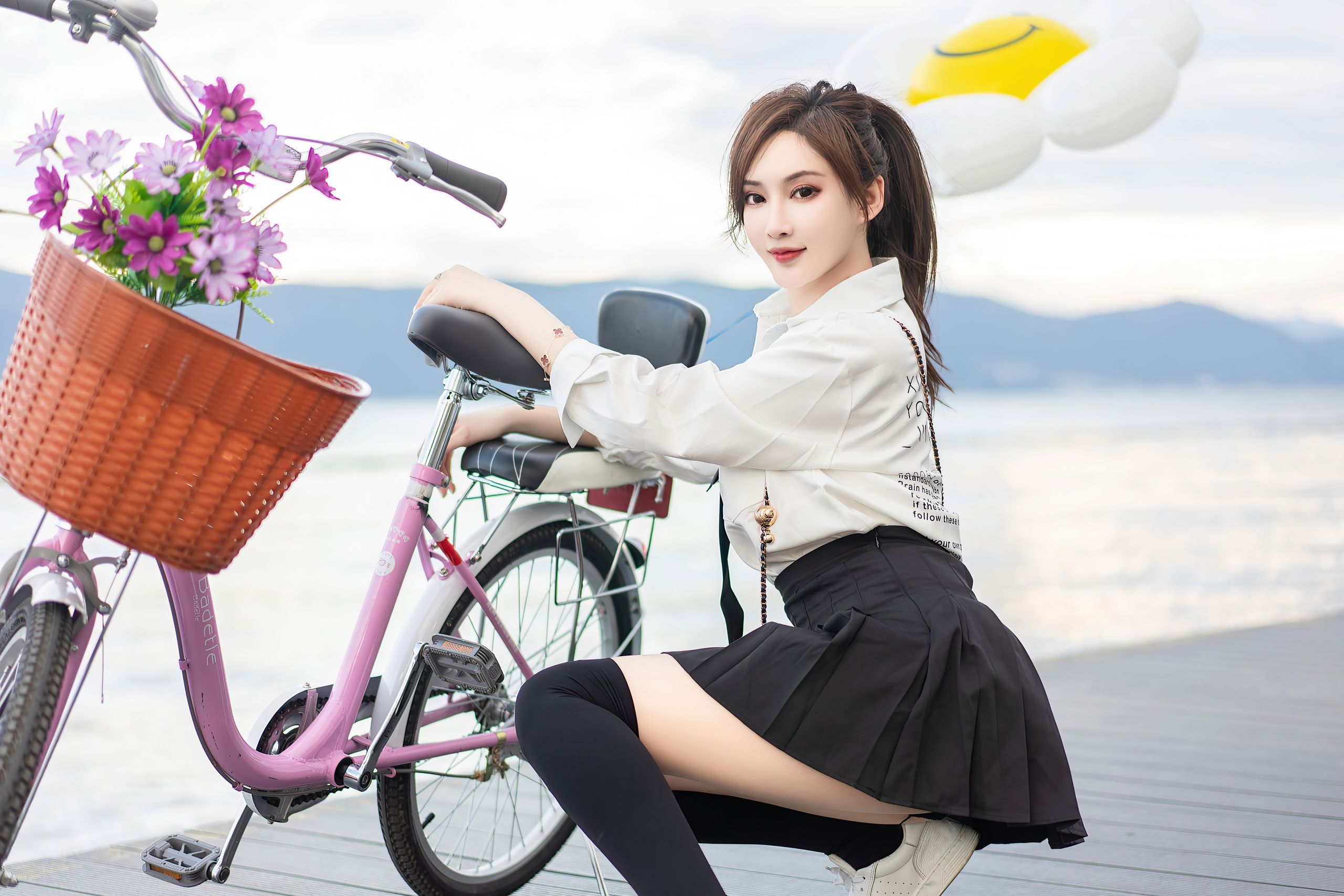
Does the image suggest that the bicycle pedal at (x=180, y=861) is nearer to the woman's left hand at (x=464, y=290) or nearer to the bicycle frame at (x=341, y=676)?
the bicycle frame at (x=341, y=676)

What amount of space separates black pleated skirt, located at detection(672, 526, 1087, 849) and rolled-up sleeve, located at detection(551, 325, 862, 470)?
0.17 meters

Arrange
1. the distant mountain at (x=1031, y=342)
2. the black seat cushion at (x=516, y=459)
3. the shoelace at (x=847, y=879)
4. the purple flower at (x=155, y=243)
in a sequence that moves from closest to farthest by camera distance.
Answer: the purple flower at (x=155, y=243) → the shoelace at (x=847, y=879) → the black seat cushion at (x=516, y=459) → the distant mountain at (x=1031, y=342)

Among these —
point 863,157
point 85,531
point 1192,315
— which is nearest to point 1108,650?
point 863,157

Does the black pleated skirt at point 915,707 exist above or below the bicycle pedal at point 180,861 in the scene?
above

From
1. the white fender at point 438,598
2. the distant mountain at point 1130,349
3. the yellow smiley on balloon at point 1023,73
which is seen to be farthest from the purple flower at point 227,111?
the distant mountain at point 1130,349

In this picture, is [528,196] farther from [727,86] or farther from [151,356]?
[151,356]

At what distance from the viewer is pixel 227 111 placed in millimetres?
780

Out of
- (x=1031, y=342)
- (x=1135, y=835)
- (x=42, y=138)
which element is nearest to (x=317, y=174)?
(x=42, y=138)

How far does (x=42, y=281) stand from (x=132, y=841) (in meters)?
1.26

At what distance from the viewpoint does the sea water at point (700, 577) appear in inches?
101

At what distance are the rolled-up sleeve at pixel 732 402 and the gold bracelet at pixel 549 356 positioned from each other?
2 cm

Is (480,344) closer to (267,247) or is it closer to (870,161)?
(267,247)

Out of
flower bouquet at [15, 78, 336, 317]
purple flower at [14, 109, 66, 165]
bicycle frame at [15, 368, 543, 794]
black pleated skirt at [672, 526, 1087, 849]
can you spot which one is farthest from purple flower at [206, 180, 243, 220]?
black pleated skirt at [672, 526, 1087, 849]

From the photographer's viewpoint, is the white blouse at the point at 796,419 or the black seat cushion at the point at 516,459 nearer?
the white blouse at the point at 796,419
